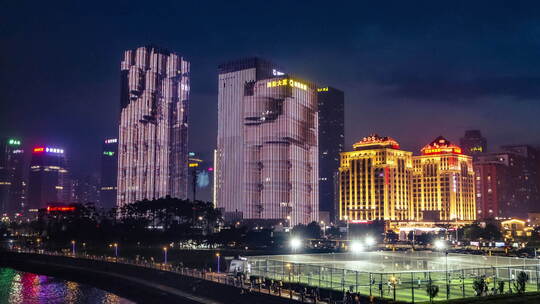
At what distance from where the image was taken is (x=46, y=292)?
116062 millimetres

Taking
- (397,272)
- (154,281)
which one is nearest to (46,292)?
(154,281)

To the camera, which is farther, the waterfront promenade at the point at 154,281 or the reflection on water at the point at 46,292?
the reflection on water at the point at 46,292

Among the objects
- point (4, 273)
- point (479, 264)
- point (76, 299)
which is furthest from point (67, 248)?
point (479, 264)

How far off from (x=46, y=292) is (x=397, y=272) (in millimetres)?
78955

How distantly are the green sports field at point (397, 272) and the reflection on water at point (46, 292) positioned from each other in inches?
1334

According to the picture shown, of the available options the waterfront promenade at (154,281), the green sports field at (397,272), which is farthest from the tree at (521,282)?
the waterfront promenade at (154,281)

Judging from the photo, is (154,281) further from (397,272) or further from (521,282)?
(521,282)

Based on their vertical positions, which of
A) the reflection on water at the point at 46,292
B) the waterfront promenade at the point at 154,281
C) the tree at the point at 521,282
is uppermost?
the tree at the point at 521,282

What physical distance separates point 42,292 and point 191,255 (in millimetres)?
62014

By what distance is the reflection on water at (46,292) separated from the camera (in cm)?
10544

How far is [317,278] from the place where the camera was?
81.3 meters

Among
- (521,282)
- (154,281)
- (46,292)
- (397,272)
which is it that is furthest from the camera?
(46,292)

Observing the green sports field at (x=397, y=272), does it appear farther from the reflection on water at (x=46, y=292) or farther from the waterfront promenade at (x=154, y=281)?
the reflection on water at (x=46, y=292)

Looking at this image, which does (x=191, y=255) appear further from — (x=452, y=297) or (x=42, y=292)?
(x=452, y=297)
